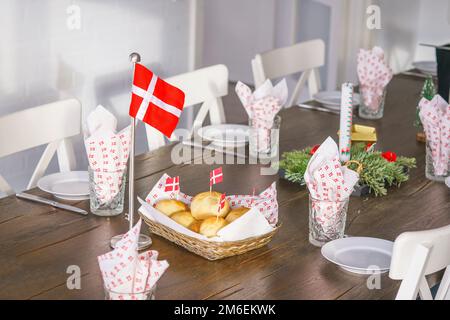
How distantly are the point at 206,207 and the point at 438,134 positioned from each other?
0.87 m

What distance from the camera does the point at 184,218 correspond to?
1.98 meters

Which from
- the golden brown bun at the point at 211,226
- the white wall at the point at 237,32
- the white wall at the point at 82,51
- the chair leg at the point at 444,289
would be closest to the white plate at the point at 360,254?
the chair leg at the point at 444,289

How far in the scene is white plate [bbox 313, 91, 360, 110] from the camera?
3.28 m

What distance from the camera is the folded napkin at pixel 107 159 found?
2121 mm

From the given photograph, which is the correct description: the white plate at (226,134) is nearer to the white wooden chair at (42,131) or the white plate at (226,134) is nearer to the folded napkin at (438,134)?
the white wooden chair at (42,131)

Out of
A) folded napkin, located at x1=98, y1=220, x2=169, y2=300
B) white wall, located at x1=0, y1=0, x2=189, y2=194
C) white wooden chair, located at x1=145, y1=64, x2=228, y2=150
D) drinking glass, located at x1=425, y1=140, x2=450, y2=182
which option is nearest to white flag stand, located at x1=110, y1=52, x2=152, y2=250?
folded napkin, located at x1=98, y1=220, x2=169, y2=300

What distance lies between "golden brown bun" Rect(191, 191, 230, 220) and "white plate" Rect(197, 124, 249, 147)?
79 cm

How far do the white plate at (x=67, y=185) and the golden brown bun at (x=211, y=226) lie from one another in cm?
48

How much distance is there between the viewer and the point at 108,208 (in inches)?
84.9

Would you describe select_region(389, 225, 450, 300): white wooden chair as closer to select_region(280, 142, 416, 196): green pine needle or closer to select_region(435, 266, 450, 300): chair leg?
select_region(435, 266, 450, 300): chair leg

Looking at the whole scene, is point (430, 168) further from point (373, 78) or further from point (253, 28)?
point (253, 28)

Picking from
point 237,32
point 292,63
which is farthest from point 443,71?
point 237,32

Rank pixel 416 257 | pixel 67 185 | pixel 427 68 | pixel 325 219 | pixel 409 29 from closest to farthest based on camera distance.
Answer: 1. pixel 416 257
2. pixel 325 219
3. pixel 67 185
4. pixel 427 68
5. pixel 409 29
